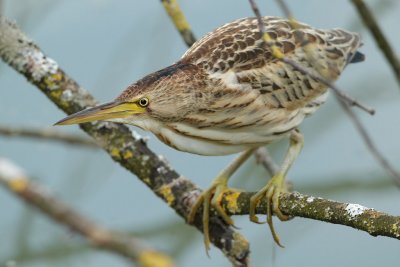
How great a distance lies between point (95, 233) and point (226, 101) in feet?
4.41

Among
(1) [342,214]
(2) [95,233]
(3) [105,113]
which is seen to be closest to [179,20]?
(3) [105,113]

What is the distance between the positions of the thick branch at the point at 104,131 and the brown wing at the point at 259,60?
257mm

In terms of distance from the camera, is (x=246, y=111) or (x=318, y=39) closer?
(x=246, y=111)

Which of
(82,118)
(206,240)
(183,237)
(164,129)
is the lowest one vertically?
(183,237)

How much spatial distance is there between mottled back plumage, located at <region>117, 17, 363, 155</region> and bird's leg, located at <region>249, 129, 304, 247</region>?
0.08m

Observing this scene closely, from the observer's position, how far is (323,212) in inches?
53.6

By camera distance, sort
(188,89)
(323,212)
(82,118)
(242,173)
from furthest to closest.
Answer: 1. (242,173)
2. (188,89)
3. (82,118)
4. (323,212)

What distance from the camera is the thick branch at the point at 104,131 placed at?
2.03 m

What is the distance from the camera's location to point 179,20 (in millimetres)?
2254

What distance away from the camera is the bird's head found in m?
1.82

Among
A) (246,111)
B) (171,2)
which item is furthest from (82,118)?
(171,2)

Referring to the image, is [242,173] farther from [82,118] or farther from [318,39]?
[82,118]

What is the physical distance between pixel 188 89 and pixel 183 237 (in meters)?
0.98

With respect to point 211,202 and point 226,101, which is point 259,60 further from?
point 211,202
